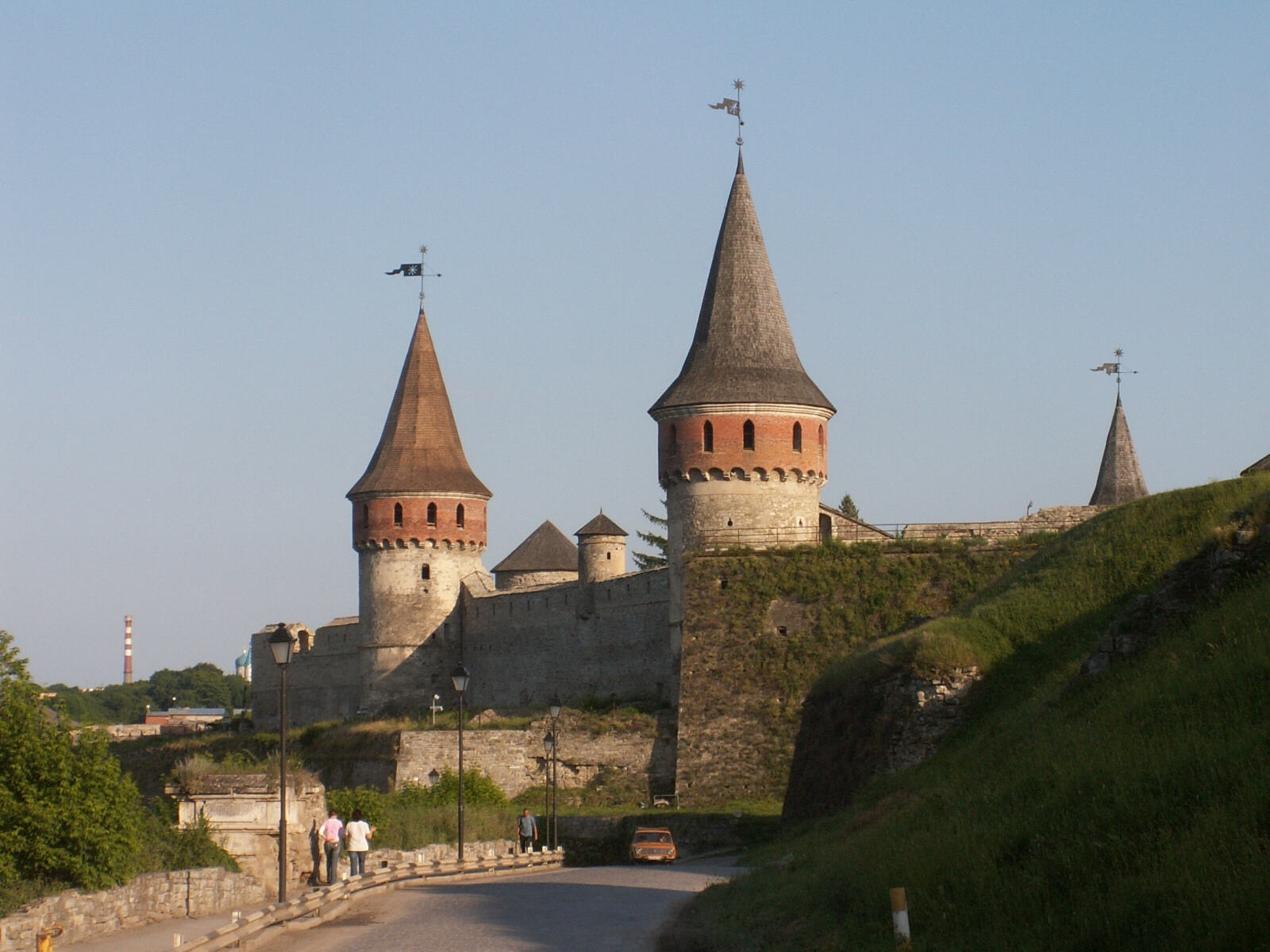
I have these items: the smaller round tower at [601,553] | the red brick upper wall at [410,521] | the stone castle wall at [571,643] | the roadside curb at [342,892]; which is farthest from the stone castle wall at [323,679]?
the roadside curb at [342,892]

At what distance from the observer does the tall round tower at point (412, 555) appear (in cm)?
4966

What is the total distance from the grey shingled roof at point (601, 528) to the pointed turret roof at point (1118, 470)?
594 inches

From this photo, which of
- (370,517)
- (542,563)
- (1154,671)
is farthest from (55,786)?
(542,563)

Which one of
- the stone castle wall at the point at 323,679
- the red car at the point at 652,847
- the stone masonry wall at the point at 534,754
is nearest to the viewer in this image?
the red car at the point at 652,847

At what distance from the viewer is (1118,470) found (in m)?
51.2

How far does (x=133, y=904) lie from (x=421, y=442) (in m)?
36.8

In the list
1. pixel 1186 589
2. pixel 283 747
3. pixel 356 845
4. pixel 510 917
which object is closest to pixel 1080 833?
pixel 1186 589

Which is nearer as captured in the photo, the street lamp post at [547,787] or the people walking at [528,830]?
the people walking at [528,830]

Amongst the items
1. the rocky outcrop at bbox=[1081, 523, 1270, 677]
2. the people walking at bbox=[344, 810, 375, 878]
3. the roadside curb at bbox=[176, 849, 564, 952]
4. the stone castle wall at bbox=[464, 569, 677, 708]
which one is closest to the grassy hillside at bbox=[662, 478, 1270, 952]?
the rocky outcrop at bbox=[1081, 523, 1270, 677]

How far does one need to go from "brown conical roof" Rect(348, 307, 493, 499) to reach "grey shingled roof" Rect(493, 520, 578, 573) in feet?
17.1

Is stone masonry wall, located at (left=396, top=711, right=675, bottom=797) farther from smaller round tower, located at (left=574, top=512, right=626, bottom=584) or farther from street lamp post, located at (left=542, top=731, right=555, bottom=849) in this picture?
smaller round tower, located at (left=574, top=512, right=626, bottom=584)

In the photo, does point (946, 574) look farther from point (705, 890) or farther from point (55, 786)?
point (55, 786)

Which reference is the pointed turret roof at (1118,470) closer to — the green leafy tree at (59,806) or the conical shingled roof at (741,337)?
the conical shingled roof at (741,337)

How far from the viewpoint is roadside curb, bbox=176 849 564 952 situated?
14.1m
